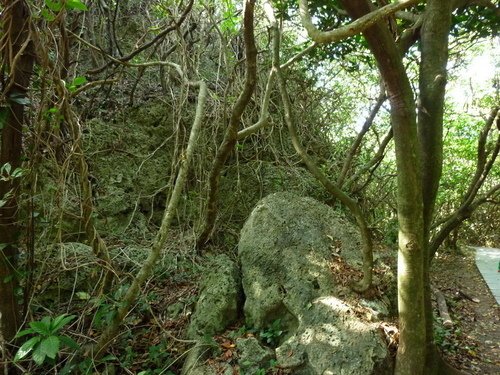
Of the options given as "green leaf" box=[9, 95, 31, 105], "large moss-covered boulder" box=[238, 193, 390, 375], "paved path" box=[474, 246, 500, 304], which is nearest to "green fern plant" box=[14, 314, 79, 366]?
"green leaf" box=[9, 95, 31, 105]

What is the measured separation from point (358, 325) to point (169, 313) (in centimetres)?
167

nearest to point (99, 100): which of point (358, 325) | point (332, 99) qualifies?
point (332, 99)

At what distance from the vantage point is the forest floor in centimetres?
387

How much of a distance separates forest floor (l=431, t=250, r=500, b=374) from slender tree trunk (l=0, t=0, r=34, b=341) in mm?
3694

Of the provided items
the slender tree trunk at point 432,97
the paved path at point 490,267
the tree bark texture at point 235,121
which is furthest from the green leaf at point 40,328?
the paved path at point 490,267

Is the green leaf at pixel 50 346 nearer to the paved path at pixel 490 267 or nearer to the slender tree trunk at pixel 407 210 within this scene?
the slender tree trunk at pixel 407 210

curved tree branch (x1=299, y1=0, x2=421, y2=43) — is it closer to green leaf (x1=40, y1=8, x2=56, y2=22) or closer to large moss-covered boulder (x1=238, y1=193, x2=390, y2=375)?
green leaf (x1=40, y1=8, x2=56, y2=22)

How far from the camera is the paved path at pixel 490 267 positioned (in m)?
6.47

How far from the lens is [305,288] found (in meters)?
3.05

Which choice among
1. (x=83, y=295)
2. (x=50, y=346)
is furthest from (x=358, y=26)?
(x=83, y=295)

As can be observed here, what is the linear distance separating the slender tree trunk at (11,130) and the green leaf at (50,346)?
0.68 m

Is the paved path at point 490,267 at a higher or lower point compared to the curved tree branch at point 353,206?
lower

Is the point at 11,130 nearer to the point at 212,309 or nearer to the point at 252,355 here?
the point at 212,309

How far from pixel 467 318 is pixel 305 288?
3.48m
